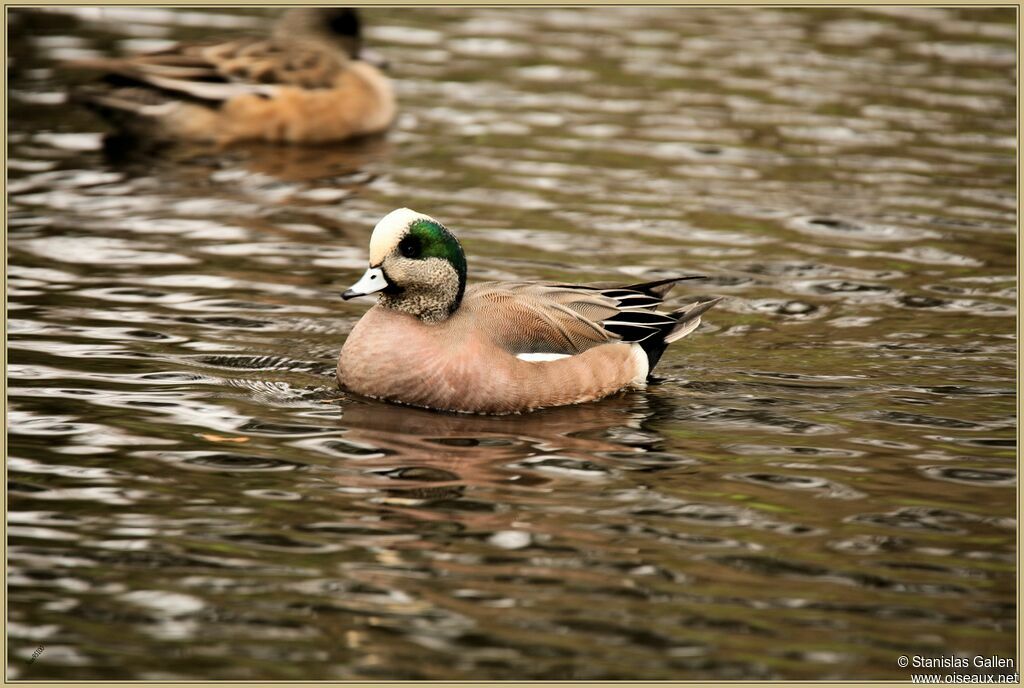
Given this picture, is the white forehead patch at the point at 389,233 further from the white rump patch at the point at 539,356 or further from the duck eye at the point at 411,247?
the white rump patch at the point at 539,356

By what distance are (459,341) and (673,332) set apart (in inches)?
60.5

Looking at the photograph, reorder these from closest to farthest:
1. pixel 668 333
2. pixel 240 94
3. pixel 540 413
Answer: pixel 540 413, pixel 668 333, pixel 240 94

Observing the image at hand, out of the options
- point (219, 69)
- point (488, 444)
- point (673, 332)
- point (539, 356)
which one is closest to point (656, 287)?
point (673, 332)

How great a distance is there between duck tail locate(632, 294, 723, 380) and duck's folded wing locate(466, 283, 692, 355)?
5cm

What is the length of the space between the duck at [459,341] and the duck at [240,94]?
20.3 ft

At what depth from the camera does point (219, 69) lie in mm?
14344

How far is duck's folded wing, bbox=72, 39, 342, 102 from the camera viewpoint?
46.3ft

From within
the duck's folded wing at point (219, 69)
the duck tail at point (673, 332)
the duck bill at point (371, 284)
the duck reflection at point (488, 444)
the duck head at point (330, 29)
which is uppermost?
the duck head at point (330, 29)

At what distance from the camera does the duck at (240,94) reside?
558 inches

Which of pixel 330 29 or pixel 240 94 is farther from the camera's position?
pixel 330 29

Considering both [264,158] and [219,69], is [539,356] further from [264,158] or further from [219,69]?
[219,69]

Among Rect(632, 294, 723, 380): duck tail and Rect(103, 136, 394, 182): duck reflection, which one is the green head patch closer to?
Rect(632, 294, 723, 380): duck tail

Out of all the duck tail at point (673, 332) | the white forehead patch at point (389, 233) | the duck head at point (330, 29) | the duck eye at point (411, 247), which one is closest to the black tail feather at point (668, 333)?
the duck tail at point (673, 332)

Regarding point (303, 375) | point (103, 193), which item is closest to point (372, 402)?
point (303, 375)
